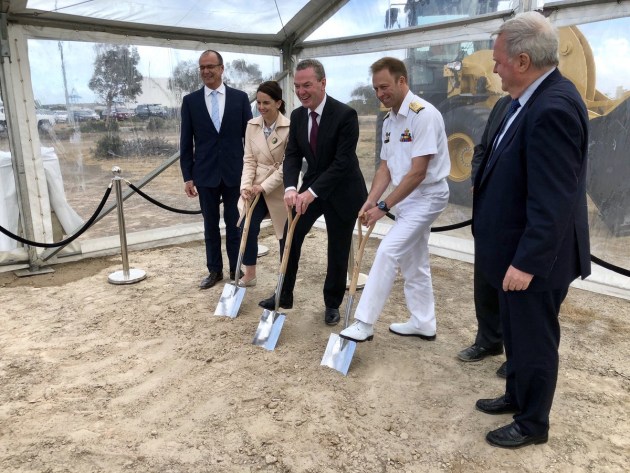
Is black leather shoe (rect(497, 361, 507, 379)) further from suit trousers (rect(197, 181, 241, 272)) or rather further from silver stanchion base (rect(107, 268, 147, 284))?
silver stanchion base (rect(107, 268, 147, 284))

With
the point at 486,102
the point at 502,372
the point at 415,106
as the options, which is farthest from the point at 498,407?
the point at 486,102

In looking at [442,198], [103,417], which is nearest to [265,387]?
[103,417]

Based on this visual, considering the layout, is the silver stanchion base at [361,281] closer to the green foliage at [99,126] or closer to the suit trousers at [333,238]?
the suit trousers at [333,238]

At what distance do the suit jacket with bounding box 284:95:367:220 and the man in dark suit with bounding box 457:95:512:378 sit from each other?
0.81m

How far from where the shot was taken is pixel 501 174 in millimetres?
2098

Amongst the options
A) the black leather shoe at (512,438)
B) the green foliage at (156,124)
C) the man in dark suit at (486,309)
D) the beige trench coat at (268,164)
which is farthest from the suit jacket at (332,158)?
the green foliage at (156,124)

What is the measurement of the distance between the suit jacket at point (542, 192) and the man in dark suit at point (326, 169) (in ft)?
4.43

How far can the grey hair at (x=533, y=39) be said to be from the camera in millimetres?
1945

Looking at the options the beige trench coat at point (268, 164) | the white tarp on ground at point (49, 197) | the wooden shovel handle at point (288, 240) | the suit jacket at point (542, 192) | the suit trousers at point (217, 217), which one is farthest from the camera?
the white tarp on ground at point (49, 197)

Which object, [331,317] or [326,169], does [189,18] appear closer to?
[326,169]

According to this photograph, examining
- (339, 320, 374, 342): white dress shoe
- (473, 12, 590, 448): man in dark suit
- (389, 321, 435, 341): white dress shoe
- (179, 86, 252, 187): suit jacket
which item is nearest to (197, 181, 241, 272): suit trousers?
(179, 86, 252, 187): suit jacket

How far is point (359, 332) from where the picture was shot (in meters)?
3.07

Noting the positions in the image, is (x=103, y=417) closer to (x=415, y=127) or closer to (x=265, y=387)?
(x=265, y=387)

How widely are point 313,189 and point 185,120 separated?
1.64 metres
